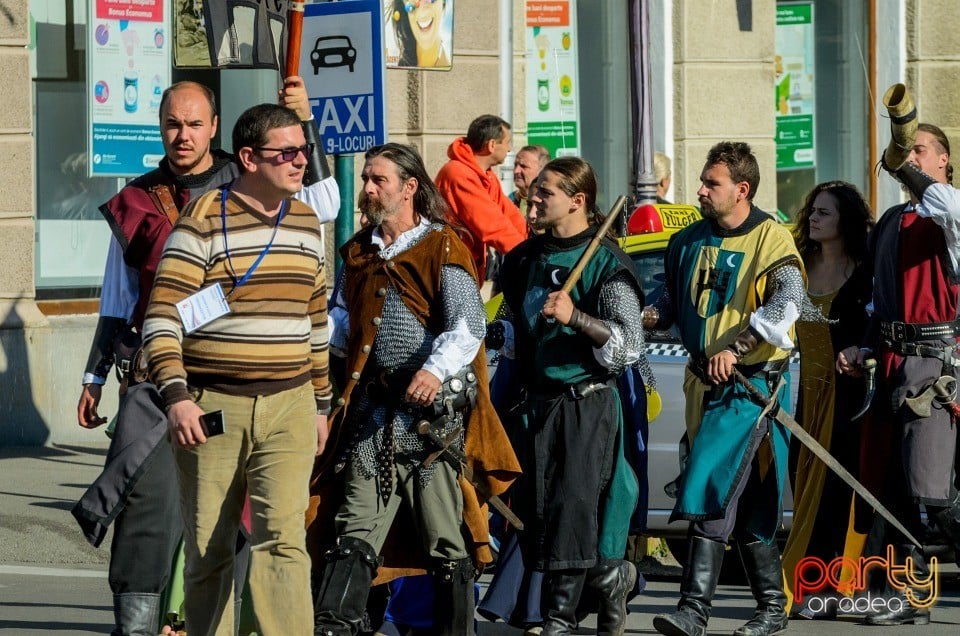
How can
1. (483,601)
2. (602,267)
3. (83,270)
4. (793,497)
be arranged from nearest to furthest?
(602,267)
(483,601)
(793,497)
(83,270)

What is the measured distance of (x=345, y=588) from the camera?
6.41 metres

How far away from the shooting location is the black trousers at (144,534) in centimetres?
638

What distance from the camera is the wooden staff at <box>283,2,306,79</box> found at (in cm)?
677

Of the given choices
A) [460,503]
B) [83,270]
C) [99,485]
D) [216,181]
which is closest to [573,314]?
[460,503]

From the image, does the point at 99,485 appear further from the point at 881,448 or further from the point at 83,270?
the point at 83,270

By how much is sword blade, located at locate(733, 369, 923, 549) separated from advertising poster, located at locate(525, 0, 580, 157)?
304 inches

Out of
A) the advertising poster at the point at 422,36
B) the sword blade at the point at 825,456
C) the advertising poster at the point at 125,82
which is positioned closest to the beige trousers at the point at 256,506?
the sword blade at the point at 825,456

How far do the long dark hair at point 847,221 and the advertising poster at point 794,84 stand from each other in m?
8.56

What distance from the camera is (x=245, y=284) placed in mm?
5590

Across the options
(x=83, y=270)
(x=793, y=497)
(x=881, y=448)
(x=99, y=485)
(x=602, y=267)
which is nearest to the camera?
(x=99, y=485)

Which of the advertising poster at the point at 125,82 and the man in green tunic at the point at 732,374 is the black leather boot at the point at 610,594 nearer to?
the man in green tunic at the point at 732,374

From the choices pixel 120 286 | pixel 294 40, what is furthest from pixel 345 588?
pixel 294 40

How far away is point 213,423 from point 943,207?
3.24 metres

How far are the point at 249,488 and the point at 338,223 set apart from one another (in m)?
2.89
